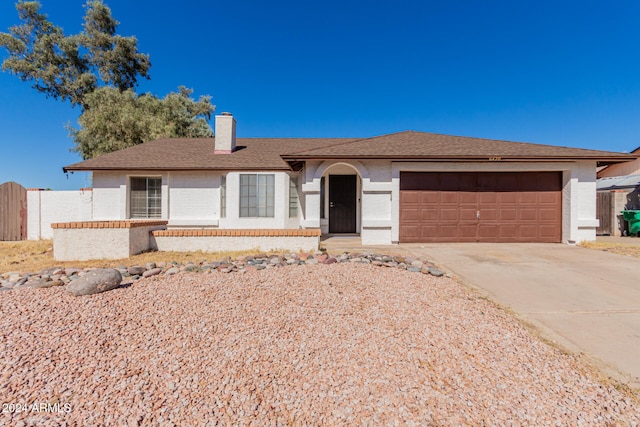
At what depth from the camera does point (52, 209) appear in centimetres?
1085

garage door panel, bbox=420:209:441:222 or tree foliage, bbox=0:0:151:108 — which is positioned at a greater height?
tree foliage, bbox=0:0:151:108

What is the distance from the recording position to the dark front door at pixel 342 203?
1148 cm

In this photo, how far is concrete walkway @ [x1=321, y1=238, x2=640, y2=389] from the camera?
9.45 ft

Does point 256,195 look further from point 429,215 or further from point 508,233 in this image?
point 508,233

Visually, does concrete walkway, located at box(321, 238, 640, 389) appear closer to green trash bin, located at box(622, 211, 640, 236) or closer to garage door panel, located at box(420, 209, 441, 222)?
garage door panel, located at box(420, 209, 441, 222)

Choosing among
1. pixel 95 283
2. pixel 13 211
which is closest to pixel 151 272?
pixel 95 283

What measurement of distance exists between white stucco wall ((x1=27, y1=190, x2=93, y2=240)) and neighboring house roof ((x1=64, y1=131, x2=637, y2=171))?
1.23 metres

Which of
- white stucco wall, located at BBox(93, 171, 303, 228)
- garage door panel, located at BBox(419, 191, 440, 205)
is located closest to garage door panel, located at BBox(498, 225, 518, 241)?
garage door panel, located at BBox(419, 191, 440, 205)

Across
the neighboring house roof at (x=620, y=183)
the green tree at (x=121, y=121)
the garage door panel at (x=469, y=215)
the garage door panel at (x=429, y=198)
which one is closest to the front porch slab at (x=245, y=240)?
the garage door panel at (x=429, y=198)

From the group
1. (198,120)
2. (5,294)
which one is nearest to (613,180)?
(5,294)

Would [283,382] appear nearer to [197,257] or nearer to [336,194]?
[197,257]

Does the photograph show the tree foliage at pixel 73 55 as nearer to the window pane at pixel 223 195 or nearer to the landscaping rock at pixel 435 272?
the window pane at pixel 223 195

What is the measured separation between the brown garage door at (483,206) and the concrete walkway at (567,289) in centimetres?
97

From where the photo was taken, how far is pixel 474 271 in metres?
5.77
